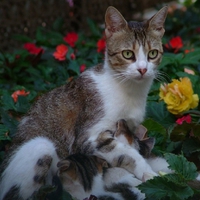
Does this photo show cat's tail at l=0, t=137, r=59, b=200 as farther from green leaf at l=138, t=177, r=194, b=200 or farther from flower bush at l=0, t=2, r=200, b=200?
green leaf at l=138, t=177, r=194, b=200

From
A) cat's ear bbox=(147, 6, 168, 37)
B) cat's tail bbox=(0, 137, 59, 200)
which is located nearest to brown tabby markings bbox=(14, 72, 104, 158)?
cat's tail bbox=(0, 137, 59, 200)

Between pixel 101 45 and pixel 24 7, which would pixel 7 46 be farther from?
pixel 101 45

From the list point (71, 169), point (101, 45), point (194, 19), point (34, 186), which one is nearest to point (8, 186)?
point (34, 186)

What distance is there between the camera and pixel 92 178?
12.6 ft

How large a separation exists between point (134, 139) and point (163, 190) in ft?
2.54

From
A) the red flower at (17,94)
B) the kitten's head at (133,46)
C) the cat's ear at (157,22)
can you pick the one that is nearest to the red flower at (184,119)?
the kitten's head at (133,46)

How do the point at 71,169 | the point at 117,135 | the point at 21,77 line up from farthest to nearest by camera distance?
the point at 21,77 → the point at 117,135 → the point at 71,169

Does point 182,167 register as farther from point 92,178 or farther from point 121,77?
point 121,77

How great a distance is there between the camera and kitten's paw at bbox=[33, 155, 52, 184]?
152 inches

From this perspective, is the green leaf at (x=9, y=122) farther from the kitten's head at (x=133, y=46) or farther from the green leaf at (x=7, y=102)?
the kitten's head at (x=133, y=46)

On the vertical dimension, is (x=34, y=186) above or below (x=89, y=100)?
below

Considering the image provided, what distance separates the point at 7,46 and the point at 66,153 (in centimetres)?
353

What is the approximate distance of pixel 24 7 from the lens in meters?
7.50

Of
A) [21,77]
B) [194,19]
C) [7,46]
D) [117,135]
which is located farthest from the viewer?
[194,19]
